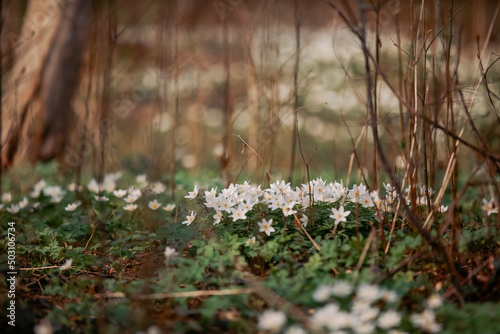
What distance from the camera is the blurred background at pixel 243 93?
1978 millimetres

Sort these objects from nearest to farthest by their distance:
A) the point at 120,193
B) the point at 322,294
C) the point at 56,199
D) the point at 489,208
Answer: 1. the point at 322,294
2. the point at 489,208
3. the point at 120,193
4. the point at 56,199

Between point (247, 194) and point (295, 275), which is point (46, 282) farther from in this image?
point (295, 275)

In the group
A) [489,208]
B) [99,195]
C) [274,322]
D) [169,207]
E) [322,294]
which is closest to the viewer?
[274,322]

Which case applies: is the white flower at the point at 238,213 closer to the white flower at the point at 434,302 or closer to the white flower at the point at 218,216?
the white flower at the point at 218,216

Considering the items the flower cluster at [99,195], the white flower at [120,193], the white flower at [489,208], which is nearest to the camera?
the white flower at [489,208]

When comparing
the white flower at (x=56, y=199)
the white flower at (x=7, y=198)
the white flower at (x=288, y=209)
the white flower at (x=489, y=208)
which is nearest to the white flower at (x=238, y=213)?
the white flower at (x=288, y=209)

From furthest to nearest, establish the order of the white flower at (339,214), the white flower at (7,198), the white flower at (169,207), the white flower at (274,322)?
1. the white flower at (7,198)
2. the white flower at (169,207)
3. the white flower at (339,214)
4. the white flower at (274,322)

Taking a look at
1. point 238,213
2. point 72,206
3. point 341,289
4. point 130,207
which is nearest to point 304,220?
point 238,213

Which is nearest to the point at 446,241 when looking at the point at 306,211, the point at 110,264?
the point at 306,211

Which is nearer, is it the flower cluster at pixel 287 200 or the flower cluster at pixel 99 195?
the flower cluster at pixel 287 200

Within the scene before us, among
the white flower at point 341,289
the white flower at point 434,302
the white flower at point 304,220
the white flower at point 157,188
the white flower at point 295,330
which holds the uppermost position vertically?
the white flower at point 157,188

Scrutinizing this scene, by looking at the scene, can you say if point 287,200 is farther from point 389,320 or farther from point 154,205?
point 154,205

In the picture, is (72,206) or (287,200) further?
(72,206)

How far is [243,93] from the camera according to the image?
969 cm
